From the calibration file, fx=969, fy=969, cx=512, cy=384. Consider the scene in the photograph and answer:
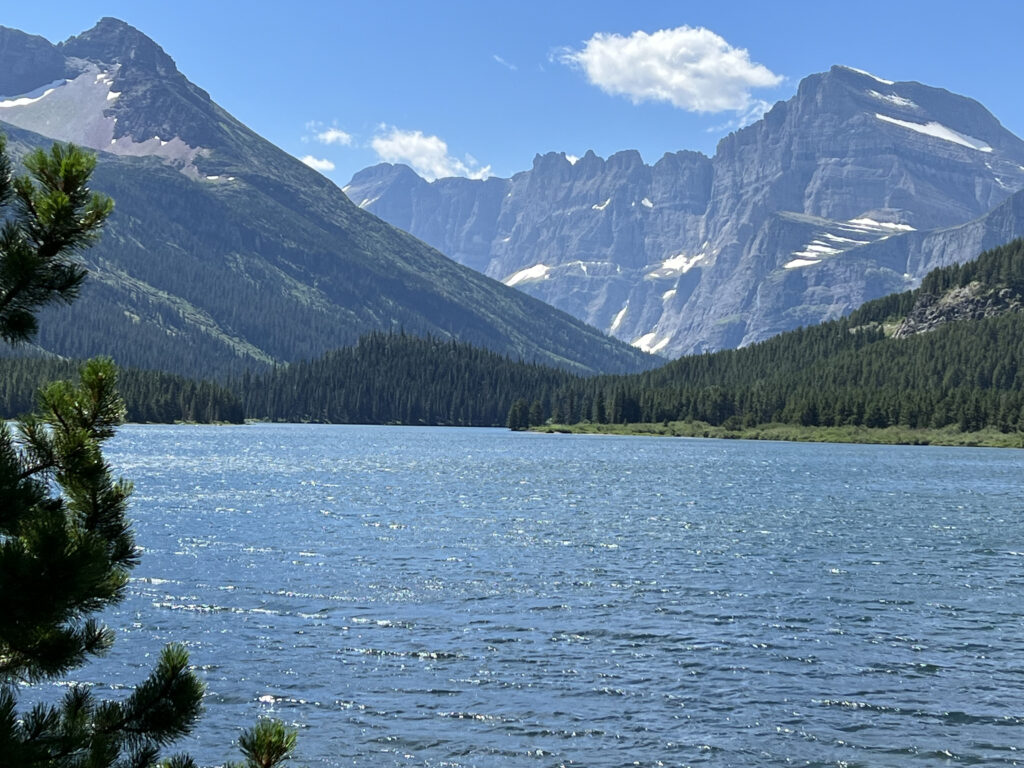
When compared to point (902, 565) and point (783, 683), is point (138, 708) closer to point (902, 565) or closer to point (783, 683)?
point (783, 683)

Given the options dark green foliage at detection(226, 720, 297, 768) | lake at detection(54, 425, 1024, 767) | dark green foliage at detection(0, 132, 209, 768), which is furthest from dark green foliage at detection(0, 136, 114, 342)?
lake at detection(54, 425, 1024, 767)

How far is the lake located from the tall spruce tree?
13.9 m

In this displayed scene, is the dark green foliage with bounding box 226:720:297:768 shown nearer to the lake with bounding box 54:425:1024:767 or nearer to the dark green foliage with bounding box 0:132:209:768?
the dark green foliage with bounding box 0:132:209:768

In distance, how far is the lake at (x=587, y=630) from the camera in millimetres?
29031

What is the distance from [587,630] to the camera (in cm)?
4200

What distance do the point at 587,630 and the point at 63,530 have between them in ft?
106

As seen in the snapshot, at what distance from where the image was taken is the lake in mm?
29031

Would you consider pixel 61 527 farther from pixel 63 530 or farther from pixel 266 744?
pixel 266 744

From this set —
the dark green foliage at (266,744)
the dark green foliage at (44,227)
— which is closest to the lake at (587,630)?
the dark green foliage at (266,744)

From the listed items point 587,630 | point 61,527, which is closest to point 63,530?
point 61,527

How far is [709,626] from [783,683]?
27.7 feet

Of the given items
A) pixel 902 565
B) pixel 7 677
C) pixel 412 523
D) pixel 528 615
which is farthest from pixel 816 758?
pixel 412 523

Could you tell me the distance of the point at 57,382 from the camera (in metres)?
13.3

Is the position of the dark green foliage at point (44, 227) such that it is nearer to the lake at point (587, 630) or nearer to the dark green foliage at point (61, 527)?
the dark green foliage at point (61, 527)
